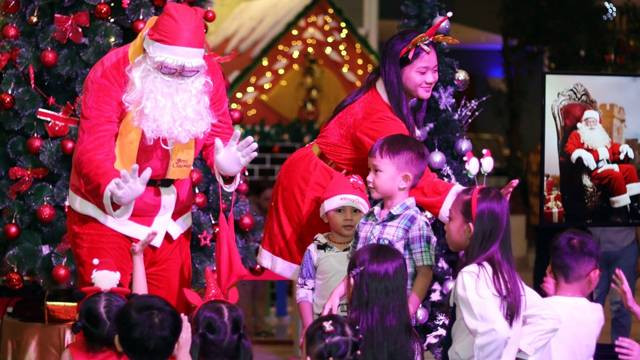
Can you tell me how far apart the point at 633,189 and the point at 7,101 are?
3.12 metres

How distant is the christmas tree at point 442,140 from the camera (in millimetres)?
6504

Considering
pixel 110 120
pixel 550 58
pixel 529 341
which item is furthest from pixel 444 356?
pixel 550 58

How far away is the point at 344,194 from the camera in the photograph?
483cm

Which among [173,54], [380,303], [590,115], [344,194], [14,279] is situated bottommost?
[14,279]

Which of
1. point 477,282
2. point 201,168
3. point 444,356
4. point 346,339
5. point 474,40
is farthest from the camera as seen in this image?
point 474,40

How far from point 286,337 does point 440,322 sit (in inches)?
80.2

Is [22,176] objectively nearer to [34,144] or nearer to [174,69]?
[34,144]

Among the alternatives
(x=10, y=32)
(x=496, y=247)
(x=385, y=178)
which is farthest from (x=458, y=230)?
(x=10, y=32)

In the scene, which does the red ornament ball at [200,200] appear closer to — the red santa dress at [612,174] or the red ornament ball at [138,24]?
the red ornament ball at [138,24]

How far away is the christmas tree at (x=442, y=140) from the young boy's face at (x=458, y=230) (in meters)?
2.07

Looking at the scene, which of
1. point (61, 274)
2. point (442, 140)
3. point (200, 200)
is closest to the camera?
point (61, 274)

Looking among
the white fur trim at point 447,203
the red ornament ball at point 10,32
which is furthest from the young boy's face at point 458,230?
the red ornament ball at point 10,32

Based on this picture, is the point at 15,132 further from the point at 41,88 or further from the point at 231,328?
the point at 231,328

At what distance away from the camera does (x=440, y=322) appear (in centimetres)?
650
